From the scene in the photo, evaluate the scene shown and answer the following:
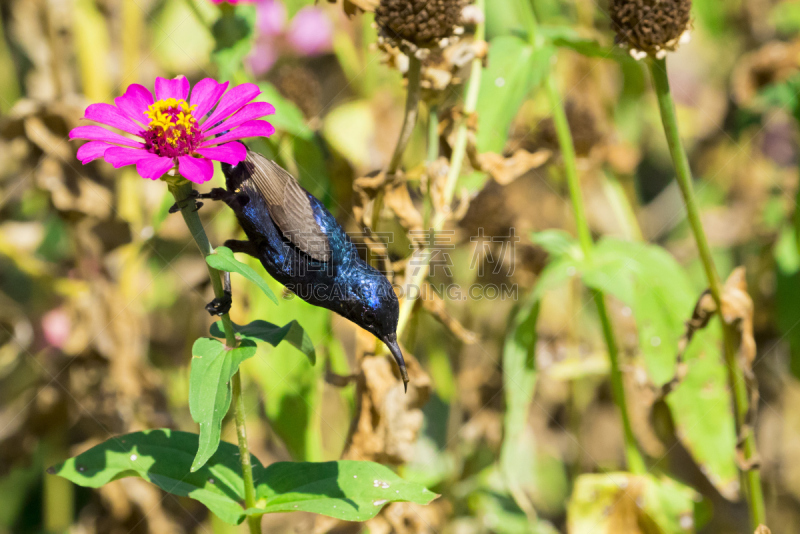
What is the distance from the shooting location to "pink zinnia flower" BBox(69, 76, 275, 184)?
0.58 meters

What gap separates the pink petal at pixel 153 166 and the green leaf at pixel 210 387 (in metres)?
0.20

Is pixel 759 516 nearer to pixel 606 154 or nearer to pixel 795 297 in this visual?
pixel 795 297

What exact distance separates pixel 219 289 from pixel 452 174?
0.49 meters

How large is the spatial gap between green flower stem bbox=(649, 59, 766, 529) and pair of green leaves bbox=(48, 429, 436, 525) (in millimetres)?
545

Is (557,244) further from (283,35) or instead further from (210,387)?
(283,35)

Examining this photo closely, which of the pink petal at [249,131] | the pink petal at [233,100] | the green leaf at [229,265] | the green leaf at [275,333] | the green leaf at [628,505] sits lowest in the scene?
the green leaf at [628,505]

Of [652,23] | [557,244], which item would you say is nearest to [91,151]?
[652,23]

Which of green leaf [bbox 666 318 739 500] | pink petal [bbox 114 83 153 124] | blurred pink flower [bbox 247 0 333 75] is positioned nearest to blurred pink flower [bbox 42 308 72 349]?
blurred pink flower [bbox 247 0 333 75]

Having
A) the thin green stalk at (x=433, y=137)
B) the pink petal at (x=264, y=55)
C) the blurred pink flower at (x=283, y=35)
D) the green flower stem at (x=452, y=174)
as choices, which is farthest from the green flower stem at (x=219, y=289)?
the pink petal at (x=264, y=55)

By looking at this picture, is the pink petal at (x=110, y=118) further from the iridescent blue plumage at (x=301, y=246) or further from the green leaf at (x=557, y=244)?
the green leaf at (x=557, y=244)

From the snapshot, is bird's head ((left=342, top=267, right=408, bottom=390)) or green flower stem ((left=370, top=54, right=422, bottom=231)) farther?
green flower stem ((left=370, top=54, right=422, bottom=231))

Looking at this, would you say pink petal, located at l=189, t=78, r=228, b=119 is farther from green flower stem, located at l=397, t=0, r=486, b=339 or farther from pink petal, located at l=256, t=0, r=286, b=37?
pink petal, located at l=256, t=0, r=286, b=37

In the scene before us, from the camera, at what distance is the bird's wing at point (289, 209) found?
714mm

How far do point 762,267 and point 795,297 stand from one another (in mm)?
170
